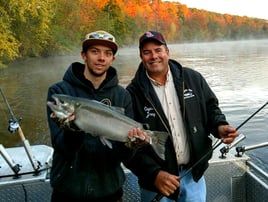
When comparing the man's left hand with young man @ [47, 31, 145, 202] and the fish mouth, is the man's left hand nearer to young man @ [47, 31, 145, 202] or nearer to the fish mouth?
young man @ [47, 31, 145, 202]

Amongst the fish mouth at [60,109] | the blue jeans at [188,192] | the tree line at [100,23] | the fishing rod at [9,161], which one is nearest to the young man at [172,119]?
the blue jeans at [188,192]

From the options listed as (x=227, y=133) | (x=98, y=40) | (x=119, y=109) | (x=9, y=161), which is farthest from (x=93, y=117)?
(x=9, y=161)

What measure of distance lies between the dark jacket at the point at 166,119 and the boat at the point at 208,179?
0.93 m

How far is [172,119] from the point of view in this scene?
326 cm

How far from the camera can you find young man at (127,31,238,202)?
3.20m

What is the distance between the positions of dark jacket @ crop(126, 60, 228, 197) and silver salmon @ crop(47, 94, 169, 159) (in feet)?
1.43

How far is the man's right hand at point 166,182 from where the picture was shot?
3.01 meters

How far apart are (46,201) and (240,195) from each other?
7.64 ft

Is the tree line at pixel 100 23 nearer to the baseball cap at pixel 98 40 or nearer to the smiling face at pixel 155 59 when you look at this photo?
the smiling face at pixel 155 59

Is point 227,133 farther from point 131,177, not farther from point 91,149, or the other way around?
point 131,177

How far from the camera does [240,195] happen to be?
4465 millimetres

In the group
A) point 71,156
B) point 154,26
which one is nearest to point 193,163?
point 71,156

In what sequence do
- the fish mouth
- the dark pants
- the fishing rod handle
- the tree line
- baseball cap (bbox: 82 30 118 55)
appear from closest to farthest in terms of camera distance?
1. the fish mouth
2. the dark pants
3. baseball cap (bbox: 82 30 118 55)
4. the fishing rod handle
5. the tree line

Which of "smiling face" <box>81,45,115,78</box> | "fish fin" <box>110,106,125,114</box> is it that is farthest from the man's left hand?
"smiling face" <box>81,45,115,78</box>
